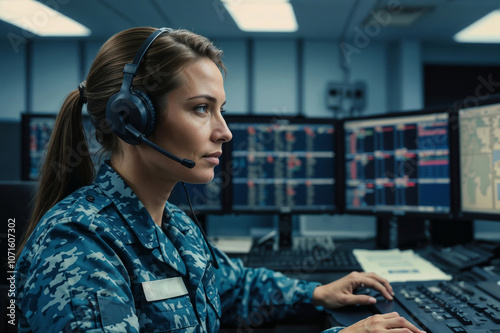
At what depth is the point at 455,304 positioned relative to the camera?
0.72 m

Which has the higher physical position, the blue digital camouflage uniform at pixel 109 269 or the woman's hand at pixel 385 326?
the blue digital camouflage uniform at pixel 109 269

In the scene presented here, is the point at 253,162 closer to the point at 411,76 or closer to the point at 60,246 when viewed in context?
the point at 60,246

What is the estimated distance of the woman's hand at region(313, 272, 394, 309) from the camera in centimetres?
81

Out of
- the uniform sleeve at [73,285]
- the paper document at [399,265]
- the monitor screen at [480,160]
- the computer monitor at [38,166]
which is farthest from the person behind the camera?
the computer monitor at [38,166]

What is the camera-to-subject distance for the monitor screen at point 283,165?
144 cm

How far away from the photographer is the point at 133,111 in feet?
1.96

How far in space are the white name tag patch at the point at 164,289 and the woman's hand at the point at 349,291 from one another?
0.36m

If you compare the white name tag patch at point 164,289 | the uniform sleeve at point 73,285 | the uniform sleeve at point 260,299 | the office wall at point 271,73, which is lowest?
the uniform sleeve at point 260,299

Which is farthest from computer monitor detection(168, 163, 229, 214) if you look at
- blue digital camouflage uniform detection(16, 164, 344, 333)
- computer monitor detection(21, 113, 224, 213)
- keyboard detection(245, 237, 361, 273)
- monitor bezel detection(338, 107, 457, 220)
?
blue digital camouflage uniform detection(16, 164, 344, 333)

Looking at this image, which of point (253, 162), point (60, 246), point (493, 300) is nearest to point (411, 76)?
point (253, 162)

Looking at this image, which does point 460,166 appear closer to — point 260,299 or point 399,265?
point 399,265

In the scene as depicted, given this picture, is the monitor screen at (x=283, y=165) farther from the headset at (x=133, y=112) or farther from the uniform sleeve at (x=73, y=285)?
the uniform sleeve at (x=73, y=285)

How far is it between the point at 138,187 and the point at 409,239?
108cm

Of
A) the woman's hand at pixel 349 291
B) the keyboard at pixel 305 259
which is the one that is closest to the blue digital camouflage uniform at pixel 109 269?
the woman's hand at pixel 349 291
